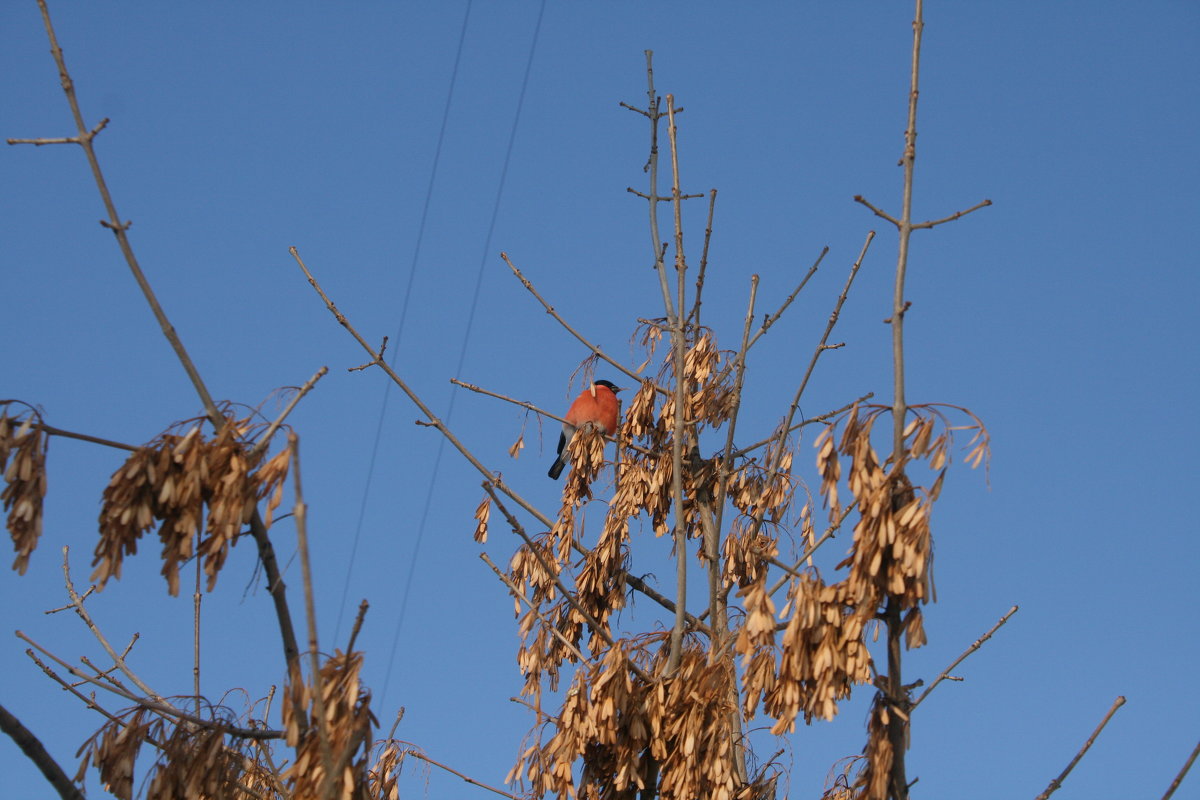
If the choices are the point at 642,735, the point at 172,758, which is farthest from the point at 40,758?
the point at 642,735

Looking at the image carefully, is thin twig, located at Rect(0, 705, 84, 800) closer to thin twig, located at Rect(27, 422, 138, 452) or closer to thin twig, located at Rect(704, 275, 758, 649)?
thin twig, located at Rect(27, 422, 138, 452)

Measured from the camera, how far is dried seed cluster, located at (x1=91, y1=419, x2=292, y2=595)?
2.34 metres

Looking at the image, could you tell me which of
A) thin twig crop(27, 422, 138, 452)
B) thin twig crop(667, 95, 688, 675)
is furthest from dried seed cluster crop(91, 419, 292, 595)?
thin twig crop(667, 95, 688, 675)

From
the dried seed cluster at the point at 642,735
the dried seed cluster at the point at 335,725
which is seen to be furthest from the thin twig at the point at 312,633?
the dried seed cluster at the point at 642,735

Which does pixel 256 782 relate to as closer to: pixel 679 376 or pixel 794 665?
pixel 679 376

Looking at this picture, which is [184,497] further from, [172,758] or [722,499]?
[722,499]

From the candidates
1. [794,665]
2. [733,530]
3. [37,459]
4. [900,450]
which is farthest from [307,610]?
[733,530]

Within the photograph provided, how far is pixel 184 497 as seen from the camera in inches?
92.7

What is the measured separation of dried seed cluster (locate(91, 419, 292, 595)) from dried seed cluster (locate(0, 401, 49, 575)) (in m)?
0.14

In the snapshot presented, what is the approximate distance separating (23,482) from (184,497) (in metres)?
0.30

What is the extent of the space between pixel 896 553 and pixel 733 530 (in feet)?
6.20

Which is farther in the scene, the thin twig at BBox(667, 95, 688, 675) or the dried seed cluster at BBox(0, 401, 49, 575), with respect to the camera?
the thin twig at BBox(667, 95, 688, 675)

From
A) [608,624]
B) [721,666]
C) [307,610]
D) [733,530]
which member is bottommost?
[307,610]

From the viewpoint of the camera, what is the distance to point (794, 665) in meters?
2.52
